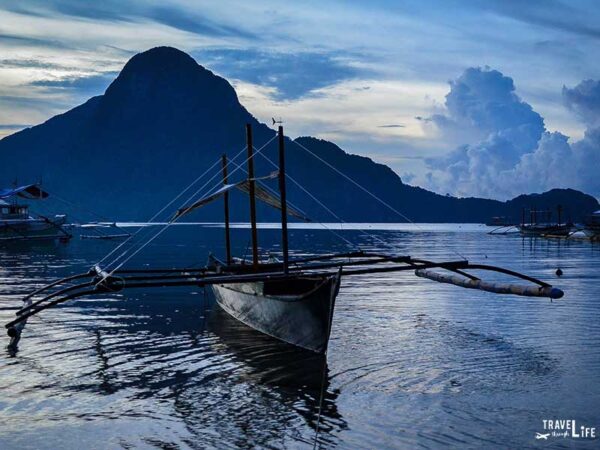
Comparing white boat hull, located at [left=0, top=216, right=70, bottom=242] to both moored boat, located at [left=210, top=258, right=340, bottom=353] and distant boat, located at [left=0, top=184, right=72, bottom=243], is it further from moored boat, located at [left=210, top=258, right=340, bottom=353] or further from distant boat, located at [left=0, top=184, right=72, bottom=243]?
moored boat, located at [left=210, top=258, right=340, bottom=353]

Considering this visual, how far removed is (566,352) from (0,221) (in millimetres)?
81604

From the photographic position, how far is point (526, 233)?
129125 millimetres

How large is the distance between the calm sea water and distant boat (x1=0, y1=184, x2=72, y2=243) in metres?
64.4

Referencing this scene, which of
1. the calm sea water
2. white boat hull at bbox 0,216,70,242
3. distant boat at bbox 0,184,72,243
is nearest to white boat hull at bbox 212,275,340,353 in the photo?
the calm sea water

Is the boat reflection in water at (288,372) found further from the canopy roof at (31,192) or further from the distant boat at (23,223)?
the canopy roof at (31,192)

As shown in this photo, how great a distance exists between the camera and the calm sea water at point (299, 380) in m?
12.4

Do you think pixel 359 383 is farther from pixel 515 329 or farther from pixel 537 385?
pixel 515 329

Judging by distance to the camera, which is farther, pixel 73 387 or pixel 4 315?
pixel 4 315

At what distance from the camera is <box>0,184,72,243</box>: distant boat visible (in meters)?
86.3

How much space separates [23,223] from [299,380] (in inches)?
3218

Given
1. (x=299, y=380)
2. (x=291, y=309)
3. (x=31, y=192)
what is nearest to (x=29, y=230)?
(x=31, y=192)

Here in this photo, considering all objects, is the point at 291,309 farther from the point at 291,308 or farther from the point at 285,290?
the point at 285,290

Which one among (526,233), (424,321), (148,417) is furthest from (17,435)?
(526,233)

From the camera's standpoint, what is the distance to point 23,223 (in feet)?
291
